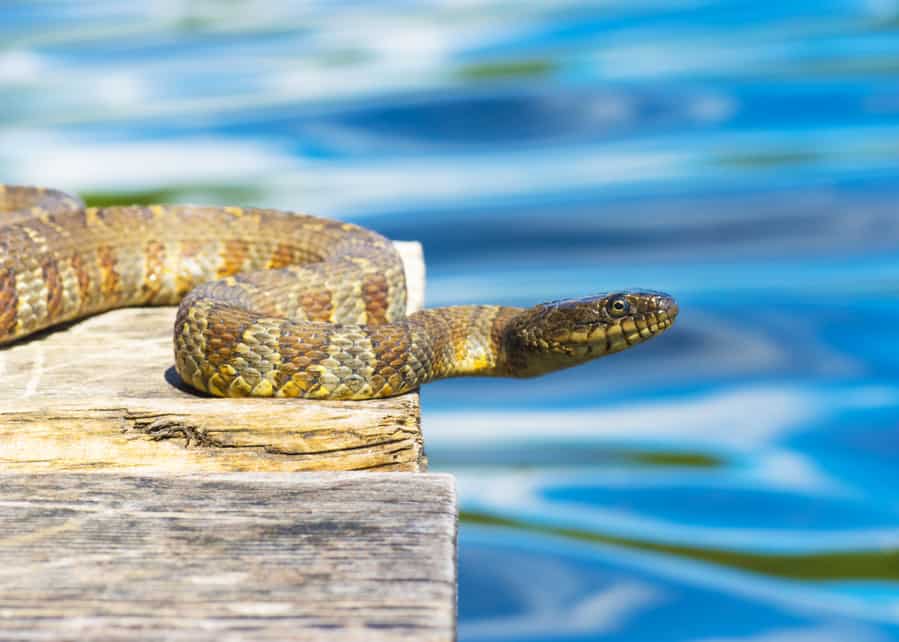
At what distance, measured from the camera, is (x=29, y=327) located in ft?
18.8

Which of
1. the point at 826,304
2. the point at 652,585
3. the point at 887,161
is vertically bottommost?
the point at 652,585

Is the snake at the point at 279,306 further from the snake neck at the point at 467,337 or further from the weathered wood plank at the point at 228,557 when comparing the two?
the weathered wood plank at the point at 228,557

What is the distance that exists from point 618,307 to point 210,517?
2499mm

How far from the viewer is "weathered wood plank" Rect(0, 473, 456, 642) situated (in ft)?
9.62

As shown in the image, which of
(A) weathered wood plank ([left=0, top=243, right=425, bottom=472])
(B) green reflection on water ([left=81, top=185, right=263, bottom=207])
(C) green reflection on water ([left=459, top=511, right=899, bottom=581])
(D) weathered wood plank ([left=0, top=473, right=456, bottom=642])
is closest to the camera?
(D) weathered wood plank ([left=0, top=473, right=456, bottom=642])

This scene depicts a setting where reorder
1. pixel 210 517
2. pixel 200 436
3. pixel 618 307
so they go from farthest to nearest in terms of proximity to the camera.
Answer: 1. pixel 618 307
2. pixel 200 436
3. pixel 210 517

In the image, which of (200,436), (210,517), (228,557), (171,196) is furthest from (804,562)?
(171,196)

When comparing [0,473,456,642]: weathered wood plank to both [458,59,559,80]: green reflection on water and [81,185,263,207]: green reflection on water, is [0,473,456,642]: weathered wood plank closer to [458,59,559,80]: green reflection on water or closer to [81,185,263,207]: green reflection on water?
[81,185,263,207]: green reflection on water

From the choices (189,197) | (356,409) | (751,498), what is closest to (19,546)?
(356,409)

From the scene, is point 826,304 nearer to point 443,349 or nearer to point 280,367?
point 443,349

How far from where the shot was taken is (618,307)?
18.4 feet

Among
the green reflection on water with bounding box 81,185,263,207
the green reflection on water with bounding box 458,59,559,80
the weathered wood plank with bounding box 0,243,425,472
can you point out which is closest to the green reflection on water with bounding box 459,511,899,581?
the weathered wood plank with bounding box 0,243,425,472

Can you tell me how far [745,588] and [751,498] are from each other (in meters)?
1.29

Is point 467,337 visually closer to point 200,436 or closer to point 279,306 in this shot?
point 279,306
